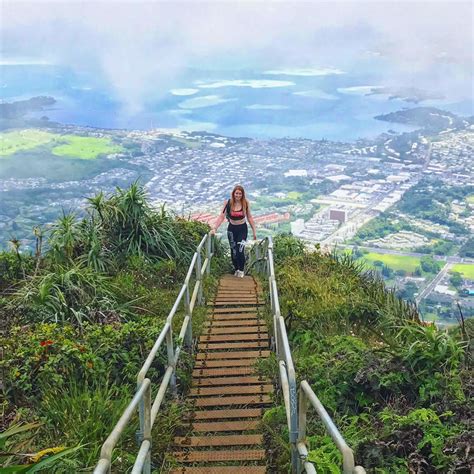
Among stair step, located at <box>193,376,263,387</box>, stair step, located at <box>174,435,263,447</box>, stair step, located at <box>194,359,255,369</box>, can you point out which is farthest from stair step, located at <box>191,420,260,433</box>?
stair step, located at <box>194,359,255,369</box>

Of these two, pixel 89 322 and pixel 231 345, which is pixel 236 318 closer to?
pixel 231 345

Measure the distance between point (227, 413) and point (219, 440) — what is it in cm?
51

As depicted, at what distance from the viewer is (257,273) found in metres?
12.6

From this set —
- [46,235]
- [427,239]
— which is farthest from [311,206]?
[46,235]

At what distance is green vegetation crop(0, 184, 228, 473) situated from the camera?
4.84 m

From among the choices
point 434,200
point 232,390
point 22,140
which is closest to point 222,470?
point 232,390

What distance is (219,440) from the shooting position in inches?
201

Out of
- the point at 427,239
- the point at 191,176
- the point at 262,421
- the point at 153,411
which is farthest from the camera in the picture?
the point at 191,176

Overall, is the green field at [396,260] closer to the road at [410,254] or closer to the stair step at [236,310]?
the road at [410,254]

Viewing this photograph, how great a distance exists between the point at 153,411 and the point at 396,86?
74.0 meters

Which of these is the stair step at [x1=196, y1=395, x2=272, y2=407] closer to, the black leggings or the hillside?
the hillside

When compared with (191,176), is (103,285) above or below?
above

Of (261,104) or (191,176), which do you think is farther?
(261,104)

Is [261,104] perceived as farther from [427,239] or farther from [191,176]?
[427,239]
